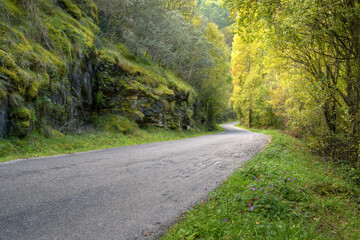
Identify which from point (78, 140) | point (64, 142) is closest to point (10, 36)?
point (64, 142)

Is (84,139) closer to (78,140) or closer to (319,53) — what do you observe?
(78,140)

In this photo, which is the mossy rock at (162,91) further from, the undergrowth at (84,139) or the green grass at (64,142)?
the green grass at (64,142)

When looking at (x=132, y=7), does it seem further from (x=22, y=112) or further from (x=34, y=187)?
(x=34, y=187)

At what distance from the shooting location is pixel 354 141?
578 cm

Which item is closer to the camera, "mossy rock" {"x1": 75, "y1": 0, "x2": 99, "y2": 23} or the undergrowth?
the undergrowth

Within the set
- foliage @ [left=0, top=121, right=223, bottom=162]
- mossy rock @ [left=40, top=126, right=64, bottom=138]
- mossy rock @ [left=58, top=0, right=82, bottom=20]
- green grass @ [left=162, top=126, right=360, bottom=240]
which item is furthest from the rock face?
green grass @ [left=162, top=126, right=360, bottom=240]

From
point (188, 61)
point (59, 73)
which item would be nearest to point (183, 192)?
point (59, 73)

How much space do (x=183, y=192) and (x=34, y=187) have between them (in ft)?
8.88

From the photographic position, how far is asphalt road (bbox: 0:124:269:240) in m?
2.62

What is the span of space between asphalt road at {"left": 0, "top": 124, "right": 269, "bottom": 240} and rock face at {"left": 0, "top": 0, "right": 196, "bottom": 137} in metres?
3.20

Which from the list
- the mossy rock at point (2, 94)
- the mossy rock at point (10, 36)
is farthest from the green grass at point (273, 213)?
the mossy rock at point (10, 36)

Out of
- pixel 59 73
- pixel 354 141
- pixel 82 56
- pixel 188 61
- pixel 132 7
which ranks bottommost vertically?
pixel 354 141

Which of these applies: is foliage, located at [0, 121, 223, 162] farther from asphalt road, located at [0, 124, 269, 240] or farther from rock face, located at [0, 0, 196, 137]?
asphalt road, located at [0, 124, 269, 240]

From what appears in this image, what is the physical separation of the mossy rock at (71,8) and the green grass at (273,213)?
13.8 meters
